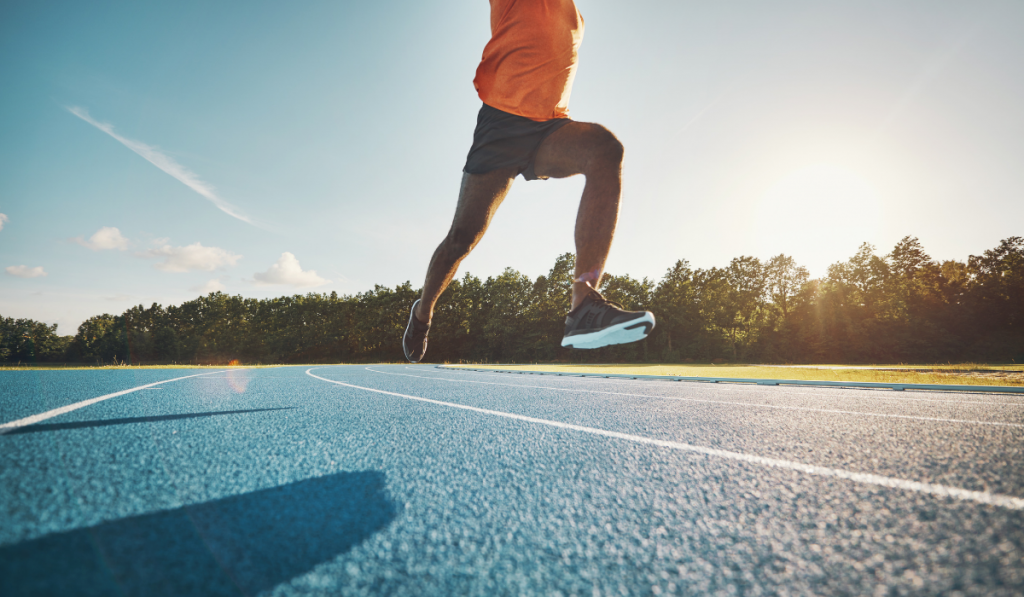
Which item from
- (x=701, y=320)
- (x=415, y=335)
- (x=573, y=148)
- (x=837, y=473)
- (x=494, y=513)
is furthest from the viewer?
(x=701, y=320)

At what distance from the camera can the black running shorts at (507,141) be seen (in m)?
2.51

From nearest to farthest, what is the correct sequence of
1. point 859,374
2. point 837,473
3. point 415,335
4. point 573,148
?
point 837,473 → point 573,148 → point 415,335 → point 859,374

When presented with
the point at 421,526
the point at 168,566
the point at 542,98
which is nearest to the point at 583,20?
the point at 542,98

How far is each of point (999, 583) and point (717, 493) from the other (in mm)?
573

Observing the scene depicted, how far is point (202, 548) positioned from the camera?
890 millimetres

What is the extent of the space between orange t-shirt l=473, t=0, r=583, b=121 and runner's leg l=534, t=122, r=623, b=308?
31cm

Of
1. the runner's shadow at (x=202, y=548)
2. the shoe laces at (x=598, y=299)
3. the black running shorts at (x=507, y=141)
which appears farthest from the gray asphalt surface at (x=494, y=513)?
the black running shorts at (x=507, y=141)

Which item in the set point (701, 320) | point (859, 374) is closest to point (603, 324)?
point (859, 374)

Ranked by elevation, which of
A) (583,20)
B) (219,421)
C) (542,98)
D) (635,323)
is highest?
(583,20)

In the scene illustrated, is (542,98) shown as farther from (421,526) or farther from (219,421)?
(219,421)

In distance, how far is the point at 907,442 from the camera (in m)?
1.86

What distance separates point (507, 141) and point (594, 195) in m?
0.66

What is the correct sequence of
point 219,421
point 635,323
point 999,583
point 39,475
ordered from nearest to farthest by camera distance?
point 999,583 → point 39,475 → point 635,323 → point 219,421

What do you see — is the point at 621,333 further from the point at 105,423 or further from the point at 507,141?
the point at 105,423
